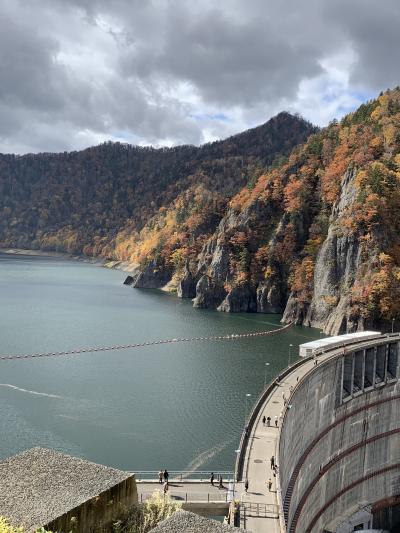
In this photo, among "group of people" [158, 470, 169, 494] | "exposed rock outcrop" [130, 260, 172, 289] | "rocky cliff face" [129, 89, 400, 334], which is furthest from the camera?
"exposed rock outcrop" [130, 260, 172, 289]

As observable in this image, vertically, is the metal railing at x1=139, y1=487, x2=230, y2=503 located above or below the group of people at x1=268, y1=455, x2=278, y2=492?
below

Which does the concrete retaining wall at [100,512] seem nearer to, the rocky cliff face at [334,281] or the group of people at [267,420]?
the group of people at [267,420]

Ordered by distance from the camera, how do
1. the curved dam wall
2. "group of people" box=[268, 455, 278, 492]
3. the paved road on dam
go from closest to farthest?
the paved road on dam < "group of people" box=[268, 455, 278, 492] < the curved dam wall

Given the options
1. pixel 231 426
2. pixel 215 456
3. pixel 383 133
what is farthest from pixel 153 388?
pixel 383 133

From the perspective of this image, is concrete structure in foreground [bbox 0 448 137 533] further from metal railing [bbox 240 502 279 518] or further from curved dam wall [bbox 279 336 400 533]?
curved dam wall [bbox 279 336 400 533]

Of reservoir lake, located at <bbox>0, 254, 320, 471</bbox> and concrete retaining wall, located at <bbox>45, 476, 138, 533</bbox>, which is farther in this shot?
reservoir lake, located at <bbox>0, 254, 320, 471</bbox>

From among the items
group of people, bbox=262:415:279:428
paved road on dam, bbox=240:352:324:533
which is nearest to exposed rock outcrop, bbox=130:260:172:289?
paved road on dam, bbox=240:352:324:533

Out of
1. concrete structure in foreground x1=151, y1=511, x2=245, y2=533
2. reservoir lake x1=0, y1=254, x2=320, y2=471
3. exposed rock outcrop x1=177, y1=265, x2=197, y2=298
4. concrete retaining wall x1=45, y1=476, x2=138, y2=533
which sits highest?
exposed rock outcrop x1=177, y1=265, x2=197, y2=298
